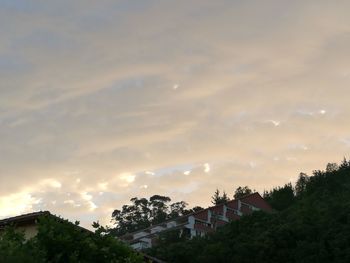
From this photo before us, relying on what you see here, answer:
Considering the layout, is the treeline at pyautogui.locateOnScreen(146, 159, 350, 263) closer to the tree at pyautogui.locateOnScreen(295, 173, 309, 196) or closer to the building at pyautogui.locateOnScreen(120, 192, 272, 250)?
the building at pyautogui.locateOnScreen(120, 192, 272, 250)

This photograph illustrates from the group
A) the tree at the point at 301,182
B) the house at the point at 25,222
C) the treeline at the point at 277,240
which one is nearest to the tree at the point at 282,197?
the tree at the point at 301,182

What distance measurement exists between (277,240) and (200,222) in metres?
27.9

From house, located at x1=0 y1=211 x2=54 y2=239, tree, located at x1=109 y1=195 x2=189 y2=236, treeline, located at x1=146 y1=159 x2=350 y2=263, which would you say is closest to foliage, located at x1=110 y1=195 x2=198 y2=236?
tree, located at x1=109 y1=195 x2=189 y2=236

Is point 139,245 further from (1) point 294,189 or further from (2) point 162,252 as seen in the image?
(1) point 294,189

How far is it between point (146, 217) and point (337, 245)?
7807cm

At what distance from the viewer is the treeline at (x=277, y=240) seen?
145 ft

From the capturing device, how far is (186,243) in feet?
174

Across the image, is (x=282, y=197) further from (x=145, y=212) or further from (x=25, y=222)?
(x=25, y=222)

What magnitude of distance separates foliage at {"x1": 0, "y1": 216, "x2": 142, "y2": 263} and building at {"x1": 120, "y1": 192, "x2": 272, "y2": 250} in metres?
45.7

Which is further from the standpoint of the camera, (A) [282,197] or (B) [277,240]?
(A) [282,197]

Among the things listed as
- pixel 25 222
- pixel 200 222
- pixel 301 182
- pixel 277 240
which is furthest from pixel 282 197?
pixel 25 222

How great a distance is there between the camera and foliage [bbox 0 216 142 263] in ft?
46.2

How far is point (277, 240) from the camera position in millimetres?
47312

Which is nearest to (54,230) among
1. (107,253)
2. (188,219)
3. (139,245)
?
(107,253)
